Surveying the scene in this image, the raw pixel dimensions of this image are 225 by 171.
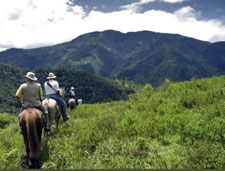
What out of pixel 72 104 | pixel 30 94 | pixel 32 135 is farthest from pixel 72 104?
pixel 32 135

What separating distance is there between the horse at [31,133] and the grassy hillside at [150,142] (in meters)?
0.36

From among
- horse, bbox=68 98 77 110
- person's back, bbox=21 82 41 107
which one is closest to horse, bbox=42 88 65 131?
person's back, bbox=21 82 41 107

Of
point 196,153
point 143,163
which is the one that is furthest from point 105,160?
point 196,153

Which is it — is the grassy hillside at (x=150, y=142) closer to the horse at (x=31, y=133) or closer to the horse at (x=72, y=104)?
the horse at (x=31, y=133)

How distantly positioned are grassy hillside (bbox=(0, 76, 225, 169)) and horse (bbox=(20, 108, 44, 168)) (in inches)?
14.2

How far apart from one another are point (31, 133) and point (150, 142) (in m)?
4.67

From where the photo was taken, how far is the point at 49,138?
11352 mm

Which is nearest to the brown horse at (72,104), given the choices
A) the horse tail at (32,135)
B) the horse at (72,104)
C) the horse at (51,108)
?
the horse at (72,104)

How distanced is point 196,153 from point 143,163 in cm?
166

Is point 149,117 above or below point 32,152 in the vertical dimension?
above

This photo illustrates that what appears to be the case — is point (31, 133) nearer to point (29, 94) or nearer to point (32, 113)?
point (32, 113)

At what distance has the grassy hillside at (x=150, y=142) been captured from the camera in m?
7.22

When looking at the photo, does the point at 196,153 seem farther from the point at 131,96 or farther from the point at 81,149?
the point at 131,96

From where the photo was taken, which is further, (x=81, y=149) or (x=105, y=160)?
(x=81, y=149)
